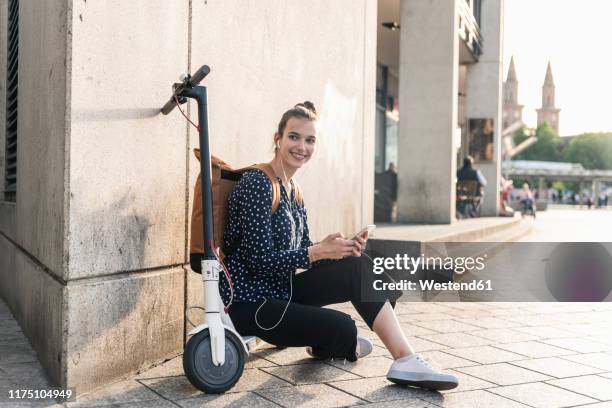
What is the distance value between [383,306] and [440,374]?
1.33 ft

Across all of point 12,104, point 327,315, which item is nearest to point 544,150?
point 12,104

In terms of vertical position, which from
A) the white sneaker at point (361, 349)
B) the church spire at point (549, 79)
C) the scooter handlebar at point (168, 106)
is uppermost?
the church spire at point (549, 79)

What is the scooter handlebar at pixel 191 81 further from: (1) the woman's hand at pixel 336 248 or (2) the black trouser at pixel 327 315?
(2) the black trouser at pixel 327 315

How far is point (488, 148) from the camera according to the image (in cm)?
2086

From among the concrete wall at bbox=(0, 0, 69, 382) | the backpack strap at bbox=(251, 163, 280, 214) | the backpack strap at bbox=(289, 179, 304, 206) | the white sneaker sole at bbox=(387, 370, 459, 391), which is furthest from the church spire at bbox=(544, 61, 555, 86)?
the white sneaker sole at bbox=(387, 370, 459, 391)

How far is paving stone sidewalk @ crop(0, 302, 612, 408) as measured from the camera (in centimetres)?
321

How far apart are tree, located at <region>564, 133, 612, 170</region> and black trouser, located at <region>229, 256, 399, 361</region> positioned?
113m

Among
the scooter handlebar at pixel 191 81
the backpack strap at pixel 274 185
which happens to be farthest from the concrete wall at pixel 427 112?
the scooter handlebar at pixel 191 81

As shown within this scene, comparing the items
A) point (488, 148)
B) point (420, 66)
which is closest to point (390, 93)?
point (488, 148)

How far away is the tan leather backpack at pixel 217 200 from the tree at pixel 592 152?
11328cm

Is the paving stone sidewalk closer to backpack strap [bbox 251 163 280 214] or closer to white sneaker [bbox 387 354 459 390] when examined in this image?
white sneaker [bbox 387 354 459 390]

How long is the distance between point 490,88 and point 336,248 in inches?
741

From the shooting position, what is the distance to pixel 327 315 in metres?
3.51

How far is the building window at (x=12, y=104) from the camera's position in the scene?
18.5 ft
